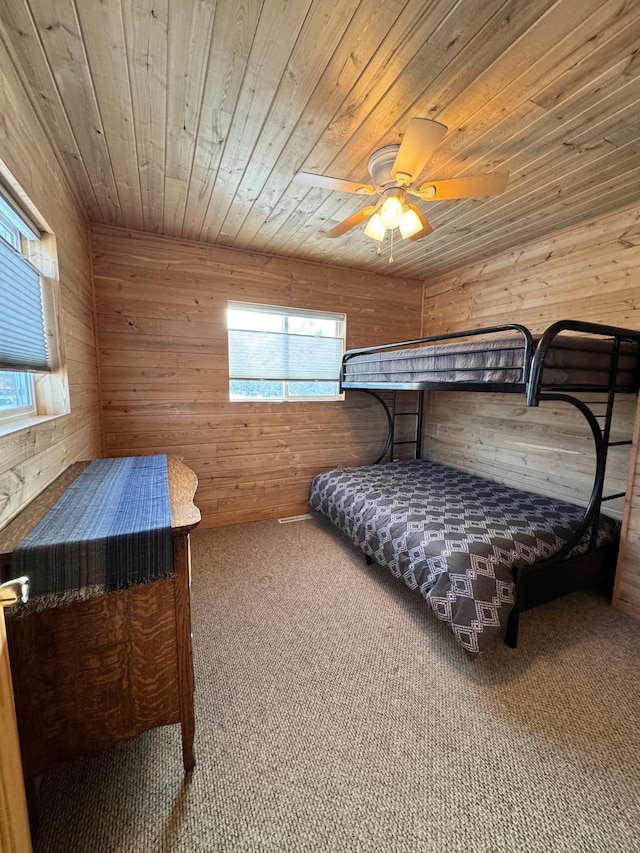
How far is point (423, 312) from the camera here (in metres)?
3.80

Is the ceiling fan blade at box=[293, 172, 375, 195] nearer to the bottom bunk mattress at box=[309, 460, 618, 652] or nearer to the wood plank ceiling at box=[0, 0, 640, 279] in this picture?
the wood plank ceiling at box=[0, 0, 640, 279]

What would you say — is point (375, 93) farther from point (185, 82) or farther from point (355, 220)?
point (185, 82)

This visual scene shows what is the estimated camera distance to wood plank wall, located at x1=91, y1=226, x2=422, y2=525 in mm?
2646

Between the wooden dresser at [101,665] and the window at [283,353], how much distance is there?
2128mm

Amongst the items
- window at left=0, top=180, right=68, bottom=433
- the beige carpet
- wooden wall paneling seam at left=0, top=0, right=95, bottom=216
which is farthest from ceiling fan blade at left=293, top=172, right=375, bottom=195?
the beige carpet

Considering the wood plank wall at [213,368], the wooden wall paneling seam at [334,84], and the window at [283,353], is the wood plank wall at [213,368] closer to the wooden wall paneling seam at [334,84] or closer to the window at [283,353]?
the window at [283,353]

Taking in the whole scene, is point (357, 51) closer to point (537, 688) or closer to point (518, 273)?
point (518, 273)

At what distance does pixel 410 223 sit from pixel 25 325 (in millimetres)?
1744

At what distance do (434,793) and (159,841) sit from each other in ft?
2.78

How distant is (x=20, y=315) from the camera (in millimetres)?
1232

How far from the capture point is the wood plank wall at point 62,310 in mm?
1131

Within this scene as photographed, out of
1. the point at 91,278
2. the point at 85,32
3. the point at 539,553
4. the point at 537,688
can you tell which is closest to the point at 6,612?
the point at 85,32

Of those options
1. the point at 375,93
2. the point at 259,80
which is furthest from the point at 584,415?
the point at 259,80

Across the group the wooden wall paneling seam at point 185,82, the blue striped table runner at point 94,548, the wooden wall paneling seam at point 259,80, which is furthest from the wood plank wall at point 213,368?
the blue striped table runner at point 94,548
